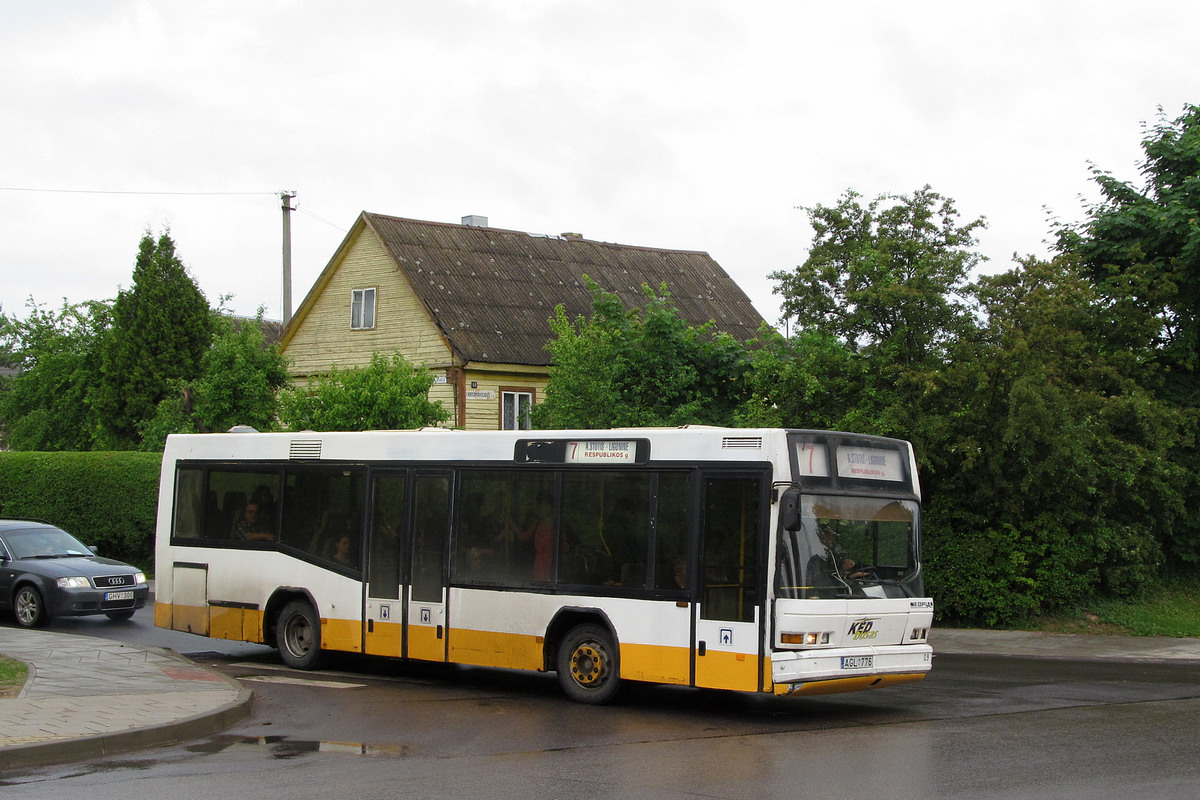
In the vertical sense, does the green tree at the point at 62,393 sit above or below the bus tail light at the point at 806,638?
above

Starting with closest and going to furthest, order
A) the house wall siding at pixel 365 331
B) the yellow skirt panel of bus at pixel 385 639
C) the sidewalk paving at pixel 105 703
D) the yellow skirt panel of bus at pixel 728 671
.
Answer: the sidewalk paving at pixel 105 703
the yellow skirt panel of bus at pixel 728 671
the yellow skirt panel of bus at pixel 385 639
the house wall siding at pixel 365 331

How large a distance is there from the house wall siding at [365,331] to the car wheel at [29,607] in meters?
14.5

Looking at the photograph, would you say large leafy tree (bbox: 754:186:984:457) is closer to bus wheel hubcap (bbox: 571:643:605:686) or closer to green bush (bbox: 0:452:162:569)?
bus wheel hubcap (bbox: 571:643:605:686)

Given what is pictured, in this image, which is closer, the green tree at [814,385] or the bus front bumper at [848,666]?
the bus front bumper at [848,666]

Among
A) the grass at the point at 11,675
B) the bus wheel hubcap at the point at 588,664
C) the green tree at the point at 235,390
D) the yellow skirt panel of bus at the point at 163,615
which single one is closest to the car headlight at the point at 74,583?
the yellow skirt panel of bus at the point at 163,615

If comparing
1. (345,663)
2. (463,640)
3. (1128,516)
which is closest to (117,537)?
(345,663)

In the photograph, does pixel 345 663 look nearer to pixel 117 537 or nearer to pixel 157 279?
pixel 117 537

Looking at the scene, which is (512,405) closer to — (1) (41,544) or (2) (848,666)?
(1) (41,544)

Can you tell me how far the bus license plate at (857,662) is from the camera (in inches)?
443

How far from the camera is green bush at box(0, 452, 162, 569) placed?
29.1 meters

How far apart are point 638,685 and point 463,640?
2.11 meters

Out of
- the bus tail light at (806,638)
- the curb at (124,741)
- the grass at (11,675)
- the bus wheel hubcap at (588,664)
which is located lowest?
the curb at (124,741)

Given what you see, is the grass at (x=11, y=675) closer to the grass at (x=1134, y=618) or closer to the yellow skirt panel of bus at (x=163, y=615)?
the yellow skirt panel of bus at (x=163, y=615)

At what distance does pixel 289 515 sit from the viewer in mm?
15172
